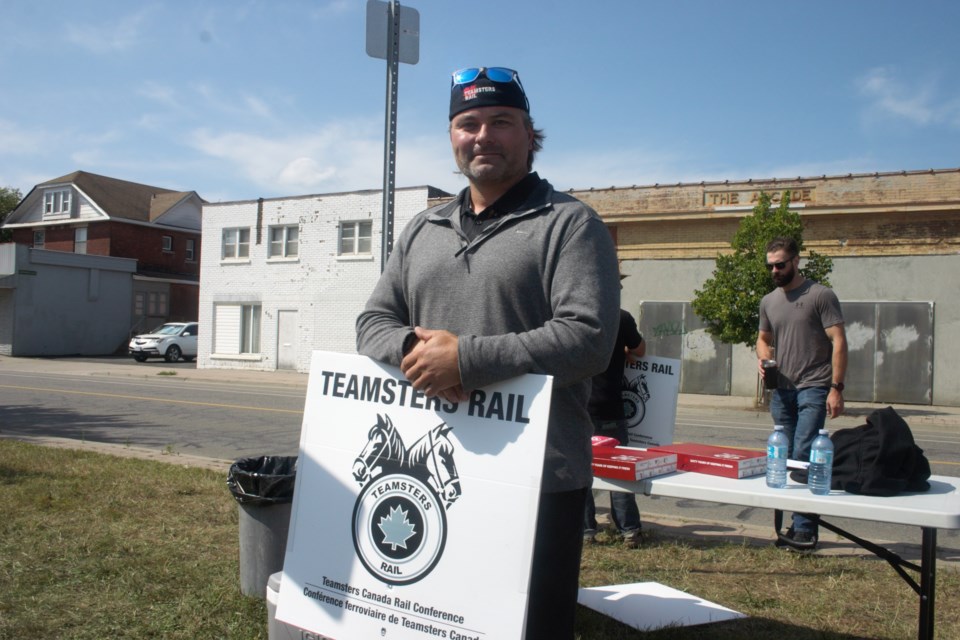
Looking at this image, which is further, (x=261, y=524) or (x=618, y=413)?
(x=618, y=413)

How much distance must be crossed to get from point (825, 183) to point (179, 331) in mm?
26761

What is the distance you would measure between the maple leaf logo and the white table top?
144 centimetres

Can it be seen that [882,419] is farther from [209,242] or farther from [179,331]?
[179,331]

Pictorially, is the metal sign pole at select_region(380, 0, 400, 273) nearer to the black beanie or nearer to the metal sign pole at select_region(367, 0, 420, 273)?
the metal sign pole at select_region(367, 0, 420, 273)

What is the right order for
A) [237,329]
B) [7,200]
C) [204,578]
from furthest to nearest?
[7,200] < [237,329] < [204,578]

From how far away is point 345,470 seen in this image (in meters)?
2.52

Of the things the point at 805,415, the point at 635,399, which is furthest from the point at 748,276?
the point at 635,399

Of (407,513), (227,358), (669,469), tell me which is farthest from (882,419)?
(227,358)

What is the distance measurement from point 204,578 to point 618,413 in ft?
9.17

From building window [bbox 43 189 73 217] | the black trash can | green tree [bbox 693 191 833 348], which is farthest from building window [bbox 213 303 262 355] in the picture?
the black trash can

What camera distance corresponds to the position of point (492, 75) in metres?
2.45

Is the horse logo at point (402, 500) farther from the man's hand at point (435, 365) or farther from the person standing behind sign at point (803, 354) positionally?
the person standing behind sign at point (803, 354)

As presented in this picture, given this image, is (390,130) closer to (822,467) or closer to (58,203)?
(822,467)

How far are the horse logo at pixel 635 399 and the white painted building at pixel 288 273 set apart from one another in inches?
883
